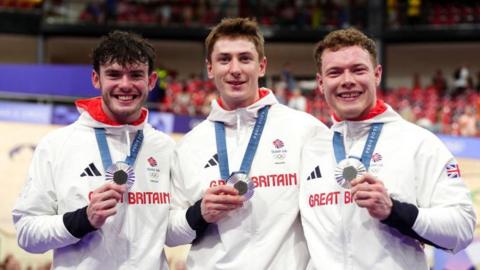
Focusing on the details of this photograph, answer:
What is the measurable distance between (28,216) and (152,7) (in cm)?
2121

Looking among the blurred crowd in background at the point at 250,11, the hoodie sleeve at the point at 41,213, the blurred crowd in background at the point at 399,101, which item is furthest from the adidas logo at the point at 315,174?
the blurred crowd in background at the point at 250,11

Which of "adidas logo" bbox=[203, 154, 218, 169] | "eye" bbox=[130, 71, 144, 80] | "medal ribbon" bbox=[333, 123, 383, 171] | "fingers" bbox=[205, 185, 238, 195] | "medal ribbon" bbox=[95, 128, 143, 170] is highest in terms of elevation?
"eye" bbox=[130, 71, 144, 80]

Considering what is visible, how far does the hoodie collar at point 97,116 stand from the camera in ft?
13.7

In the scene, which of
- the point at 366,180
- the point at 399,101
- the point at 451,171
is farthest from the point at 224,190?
the point at 399,101

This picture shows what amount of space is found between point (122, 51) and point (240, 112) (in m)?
0.67

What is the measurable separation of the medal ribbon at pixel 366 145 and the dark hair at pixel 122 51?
104 cm

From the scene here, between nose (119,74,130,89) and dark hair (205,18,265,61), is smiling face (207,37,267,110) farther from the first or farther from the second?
nose (119,74,130,89)

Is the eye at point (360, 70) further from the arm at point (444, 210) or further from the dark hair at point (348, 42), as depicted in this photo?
the arm at point (444, 210)

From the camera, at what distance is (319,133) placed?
165 inches

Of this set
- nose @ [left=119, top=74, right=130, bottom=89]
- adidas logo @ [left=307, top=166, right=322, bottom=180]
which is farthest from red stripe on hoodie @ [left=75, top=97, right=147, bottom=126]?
adidas logo @ [left=307, top=166, right=322, bottom=180]

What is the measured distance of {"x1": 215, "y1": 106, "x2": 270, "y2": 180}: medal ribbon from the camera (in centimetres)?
411

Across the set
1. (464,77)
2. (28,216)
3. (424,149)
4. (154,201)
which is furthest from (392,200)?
(464,77)

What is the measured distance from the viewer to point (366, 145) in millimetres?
3857

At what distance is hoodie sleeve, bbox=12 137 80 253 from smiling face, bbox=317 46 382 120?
1.42m
